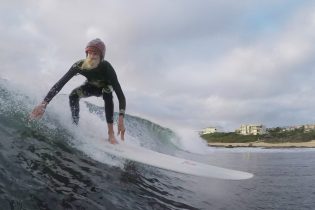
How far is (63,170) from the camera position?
6.39 m

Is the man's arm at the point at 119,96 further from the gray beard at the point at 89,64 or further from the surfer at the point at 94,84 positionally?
the gray beard at the point at 89,64

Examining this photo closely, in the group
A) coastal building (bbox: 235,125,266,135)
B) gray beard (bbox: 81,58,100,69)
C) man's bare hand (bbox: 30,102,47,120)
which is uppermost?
coastal building (bbox: 235,125,266,135)

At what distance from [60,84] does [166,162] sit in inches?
109

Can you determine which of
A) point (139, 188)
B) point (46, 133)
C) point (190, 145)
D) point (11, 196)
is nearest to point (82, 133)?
point (46, 133)

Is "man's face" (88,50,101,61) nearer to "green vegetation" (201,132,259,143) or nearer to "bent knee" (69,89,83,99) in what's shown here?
"bent knee" (69,89,83,99)

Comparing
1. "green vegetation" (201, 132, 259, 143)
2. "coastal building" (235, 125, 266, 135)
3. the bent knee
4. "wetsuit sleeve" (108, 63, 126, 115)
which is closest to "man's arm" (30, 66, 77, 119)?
the bent knee

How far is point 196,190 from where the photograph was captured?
8.34 meters

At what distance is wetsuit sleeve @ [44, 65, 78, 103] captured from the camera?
8031mm

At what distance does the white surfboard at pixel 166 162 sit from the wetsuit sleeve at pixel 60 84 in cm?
153

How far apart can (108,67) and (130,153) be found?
1858mm

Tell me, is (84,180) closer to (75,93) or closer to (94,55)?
(94,55)

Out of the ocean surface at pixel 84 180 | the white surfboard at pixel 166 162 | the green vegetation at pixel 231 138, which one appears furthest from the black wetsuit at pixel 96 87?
the green vegetation at pixel 231 138

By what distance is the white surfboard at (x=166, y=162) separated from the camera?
8.27 m

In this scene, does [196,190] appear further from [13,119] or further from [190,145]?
[190,145]
